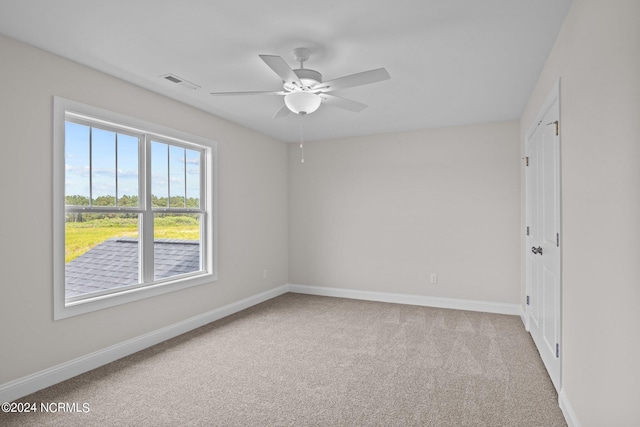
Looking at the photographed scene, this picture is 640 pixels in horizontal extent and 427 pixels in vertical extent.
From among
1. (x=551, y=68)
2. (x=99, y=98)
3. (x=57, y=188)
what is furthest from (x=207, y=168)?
(x=551, y=68)

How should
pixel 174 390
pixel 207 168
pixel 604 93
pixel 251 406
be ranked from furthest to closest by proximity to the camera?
1. pixel 207 168
2. pixel 174 390
3. pixel 251 406
4. pixel 604 93

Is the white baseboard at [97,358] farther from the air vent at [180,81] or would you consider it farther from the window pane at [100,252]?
the air vent at [180,81]

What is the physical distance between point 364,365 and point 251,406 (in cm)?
106

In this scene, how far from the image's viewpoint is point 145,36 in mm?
2453

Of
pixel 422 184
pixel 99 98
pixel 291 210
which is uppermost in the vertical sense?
pixel 99 98

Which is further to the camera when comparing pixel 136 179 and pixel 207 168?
pixel 207 168

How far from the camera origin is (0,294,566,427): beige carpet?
2252 mm

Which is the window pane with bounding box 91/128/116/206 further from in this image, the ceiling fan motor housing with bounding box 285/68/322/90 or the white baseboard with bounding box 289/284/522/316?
the white baseboard with bounding box 289/284/522/316

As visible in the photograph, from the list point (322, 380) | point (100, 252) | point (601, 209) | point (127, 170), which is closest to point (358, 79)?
point (601, 209)

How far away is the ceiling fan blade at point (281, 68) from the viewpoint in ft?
7.13

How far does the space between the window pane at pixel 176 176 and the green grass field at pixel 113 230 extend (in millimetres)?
182

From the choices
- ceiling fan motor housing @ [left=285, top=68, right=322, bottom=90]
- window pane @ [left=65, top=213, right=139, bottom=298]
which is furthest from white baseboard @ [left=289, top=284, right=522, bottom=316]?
ceiling fan motor housing @ [left=285, top=68, right=322, bottom=90]

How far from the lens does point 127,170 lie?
339 cm

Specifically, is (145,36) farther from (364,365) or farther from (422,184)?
(422,184)
